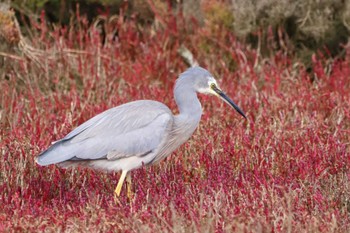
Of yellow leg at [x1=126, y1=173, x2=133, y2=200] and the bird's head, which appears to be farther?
the bird's head

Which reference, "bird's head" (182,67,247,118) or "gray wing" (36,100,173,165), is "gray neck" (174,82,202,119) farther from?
"gray wing" (36,100,173,165)

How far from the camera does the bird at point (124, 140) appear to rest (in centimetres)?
632

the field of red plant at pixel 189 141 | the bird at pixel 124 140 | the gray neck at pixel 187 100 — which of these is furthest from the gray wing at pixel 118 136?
the field of red plant at pixel 189 141

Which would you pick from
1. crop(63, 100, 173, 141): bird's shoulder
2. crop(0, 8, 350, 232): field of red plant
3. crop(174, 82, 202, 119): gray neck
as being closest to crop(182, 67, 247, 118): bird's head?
crop(174, 82, 202, 119): gray neck

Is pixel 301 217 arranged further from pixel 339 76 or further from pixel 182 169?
pixel 339 76

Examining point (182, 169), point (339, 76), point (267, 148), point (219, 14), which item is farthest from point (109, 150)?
point (219, 14)

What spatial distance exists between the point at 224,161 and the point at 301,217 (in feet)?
5.34

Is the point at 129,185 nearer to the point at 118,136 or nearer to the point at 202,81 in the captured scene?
the point at 118,136

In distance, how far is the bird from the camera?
632 cm

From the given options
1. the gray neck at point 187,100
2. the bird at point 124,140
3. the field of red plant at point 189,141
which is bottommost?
the field of red plant at point 189,141

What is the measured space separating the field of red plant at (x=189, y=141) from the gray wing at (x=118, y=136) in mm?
276

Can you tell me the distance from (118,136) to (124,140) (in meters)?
0.05

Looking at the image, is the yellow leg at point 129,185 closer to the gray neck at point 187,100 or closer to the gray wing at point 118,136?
the gray wing at point 118,136

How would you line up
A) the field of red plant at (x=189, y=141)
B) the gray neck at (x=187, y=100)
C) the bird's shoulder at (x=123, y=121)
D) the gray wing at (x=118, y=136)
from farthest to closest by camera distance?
the gray neck at (x=187, y=100) → the bird's shoulder at (x=123, y=121) → the gray wing at (x=118, y=136) → the field of red plant at (x=189, y=141)
